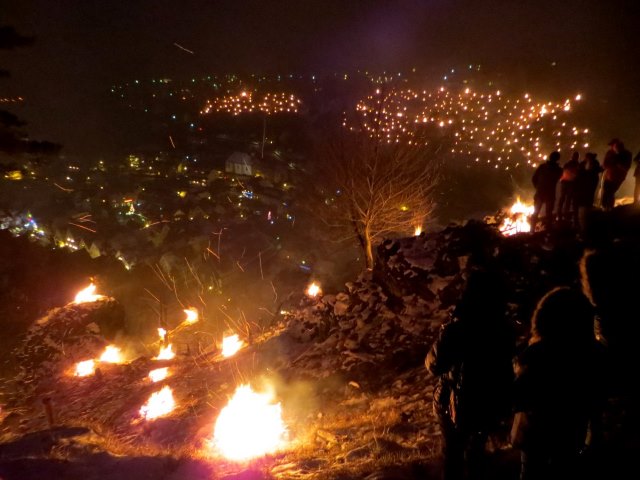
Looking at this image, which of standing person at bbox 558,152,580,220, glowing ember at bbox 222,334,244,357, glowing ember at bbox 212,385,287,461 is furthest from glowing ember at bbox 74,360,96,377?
standing person at bbox 558,152,580,220

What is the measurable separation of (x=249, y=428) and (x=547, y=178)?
382 inches

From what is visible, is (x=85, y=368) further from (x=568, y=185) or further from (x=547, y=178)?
(x=568, y=185)

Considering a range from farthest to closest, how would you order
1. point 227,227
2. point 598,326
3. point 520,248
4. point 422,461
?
point 227,227
point 520,248
point 422,461
point 598,326

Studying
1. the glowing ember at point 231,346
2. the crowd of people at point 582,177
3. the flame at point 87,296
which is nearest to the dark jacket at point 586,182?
the crowd of people at point 582,177

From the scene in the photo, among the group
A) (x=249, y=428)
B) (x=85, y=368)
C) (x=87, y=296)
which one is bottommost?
(x=249, y=428)

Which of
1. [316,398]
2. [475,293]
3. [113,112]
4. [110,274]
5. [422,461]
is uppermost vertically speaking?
[113,112]

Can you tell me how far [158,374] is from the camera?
14203 millimetres

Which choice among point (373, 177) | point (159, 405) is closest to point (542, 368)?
point (159, 405)

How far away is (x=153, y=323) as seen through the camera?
103 feet

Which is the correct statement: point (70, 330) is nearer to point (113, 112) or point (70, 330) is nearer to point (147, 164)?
point (147, 164)

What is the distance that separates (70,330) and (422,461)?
65.5ft

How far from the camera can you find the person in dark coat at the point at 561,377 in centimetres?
255

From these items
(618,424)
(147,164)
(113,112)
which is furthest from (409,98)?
(113,112)

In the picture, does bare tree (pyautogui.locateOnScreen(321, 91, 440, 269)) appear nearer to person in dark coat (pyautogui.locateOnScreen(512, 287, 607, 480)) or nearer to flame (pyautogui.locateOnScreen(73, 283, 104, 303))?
person in dark coat (pyautogui.locateOnScreen(512, 287, 607, 480))
